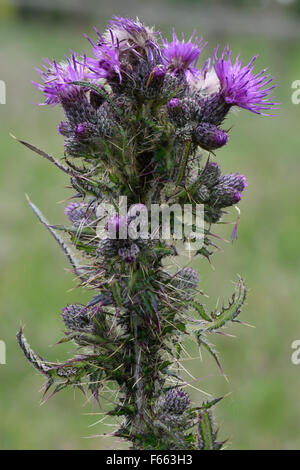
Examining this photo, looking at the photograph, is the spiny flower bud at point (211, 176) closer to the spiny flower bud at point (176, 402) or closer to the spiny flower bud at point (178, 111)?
the spiny flower bud at point (178, 111)

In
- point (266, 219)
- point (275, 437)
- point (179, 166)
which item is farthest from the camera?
point (266, 219)

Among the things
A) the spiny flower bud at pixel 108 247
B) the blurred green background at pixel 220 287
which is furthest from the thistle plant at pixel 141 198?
the blurred green background at pixel 220 287

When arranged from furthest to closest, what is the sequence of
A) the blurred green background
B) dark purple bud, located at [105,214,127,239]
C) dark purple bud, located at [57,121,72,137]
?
the blurred green background
dark purple bud, located at [57,121,72,137]
dark purple bud, located at [105,214,127,239]

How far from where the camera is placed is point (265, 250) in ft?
20.5

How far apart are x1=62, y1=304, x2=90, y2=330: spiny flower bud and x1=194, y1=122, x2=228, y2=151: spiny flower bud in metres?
0.68

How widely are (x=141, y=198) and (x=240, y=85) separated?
510 mm

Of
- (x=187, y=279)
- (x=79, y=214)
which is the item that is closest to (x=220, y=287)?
(x=187, y=279)

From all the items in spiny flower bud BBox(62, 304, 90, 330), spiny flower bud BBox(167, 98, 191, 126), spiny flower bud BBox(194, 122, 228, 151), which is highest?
spiny flower bud BBox(167, 98, 191, 126)

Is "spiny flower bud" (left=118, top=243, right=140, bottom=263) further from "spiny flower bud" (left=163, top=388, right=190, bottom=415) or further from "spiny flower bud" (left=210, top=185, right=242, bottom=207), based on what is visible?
"spiny flower bud" (left=163, top=388, right=190, bottom=415)

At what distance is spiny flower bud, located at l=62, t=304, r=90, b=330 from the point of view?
77.2 inches

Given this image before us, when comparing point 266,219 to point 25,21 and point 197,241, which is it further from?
point 25,21

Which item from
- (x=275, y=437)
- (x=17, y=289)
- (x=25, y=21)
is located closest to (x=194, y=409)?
(x=275, y=437)

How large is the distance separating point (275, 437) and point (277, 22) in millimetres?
12563

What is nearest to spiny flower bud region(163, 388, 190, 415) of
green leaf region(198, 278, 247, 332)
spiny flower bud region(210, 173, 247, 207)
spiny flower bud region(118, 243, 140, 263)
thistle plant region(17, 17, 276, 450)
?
thistle plant region(17, 17, 276, 450)
